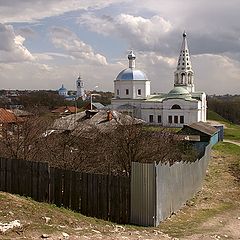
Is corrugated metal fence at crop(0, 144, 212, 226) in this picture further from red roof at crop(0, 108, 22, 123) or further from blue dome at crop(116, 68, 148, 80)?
blue dome at crop(116, 68, 148, 80)

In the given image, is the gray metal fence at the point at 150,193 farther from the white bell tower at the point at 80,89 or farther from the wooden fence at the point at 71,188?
the white bell tower at the point at 80,89

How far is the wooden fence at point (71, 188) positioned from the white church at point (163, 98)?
156 feet

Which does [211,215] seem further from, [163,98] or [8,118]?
[163,98]

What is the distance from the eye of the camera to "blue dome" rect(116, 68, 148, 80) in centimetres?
6874

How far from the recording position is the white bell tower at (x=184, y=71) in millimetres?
71812

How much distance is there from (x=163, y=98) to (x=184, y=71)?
857 centimetres

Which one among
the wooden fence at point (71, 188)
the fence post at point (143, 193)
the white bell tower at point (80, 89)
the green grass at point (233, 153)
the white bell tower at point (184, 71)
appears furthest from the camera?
the white bell tower at point (80, 89)

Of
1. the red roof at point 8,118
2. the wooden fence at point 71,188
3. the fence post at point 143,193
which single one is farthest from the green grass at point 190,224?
the red roof at point 8,118

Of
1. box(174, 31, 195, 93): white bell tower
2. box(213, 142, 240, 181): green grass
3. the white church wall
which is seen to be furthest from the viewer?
box(174, 31, 195, 93): white bell tower

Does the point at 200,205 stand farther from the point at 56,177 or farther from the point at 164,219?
the point at 56,177

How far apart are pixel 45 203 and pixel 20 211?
2.11m

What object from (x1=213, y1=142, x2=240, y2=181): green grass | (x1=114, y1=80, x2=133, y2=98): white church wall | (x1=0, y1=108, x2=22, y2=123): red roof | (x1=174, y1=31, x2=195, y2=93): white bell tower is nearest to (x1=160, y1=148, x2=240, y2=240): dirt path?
(x1=213, y1=142, x2=240, y2=181): green grass

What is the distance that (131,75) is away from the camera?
6894 centimetres

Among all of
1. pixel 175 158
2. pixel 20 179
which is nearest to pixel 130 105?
pixel 175 158
